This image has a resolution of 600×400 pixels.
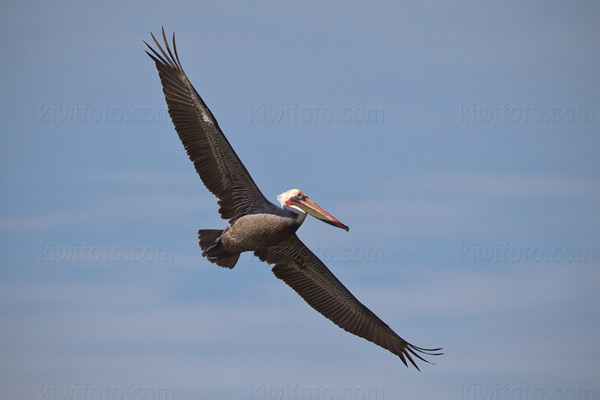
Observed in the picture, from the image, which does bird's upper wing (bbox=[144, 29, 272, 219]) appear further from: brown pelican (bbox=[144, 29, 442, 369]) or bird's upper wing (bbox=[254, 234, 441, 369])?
bird's upper wing (bbox=[254, 234, 441, 369])

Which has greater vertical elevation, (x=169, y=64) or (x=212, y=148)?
(x=169, y=64)

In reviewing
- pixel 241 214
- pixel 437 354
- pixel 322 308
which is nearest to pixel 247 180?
pixel 241 214

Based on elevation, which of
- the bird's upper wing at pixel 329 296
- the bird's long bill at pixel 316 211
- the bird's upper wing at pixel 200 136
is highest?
the bird's upper wing at pixel 200 136

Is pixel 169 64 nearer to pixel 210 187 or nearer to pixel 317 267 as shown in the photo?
pixel 210 187

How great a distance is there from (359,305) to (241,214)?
10.4ft

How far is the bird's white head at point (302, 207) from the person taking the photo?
1523 cm

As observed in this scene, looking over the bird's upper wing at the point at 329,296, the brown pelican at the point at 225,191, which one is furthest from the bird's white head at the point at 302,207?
the bird's upper wing at the point at 329,296

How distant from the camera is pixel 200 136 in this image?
1535cm

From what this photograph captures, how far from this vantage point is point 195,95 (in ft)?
50.0

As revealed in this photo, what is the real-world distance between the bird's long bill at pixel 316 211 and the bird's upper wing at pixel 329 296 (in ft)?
4.19

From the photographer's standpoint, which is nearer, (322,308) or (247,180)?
(247,180)

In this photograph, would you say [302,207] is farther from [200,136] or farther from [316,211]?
[200,136]

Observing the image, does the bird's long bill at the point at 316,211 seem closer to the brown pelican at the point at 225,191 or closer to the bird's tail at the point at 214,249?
the brown pelican at the point at 225,191

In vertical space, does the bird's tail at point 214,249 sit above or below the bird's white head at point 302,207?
below
